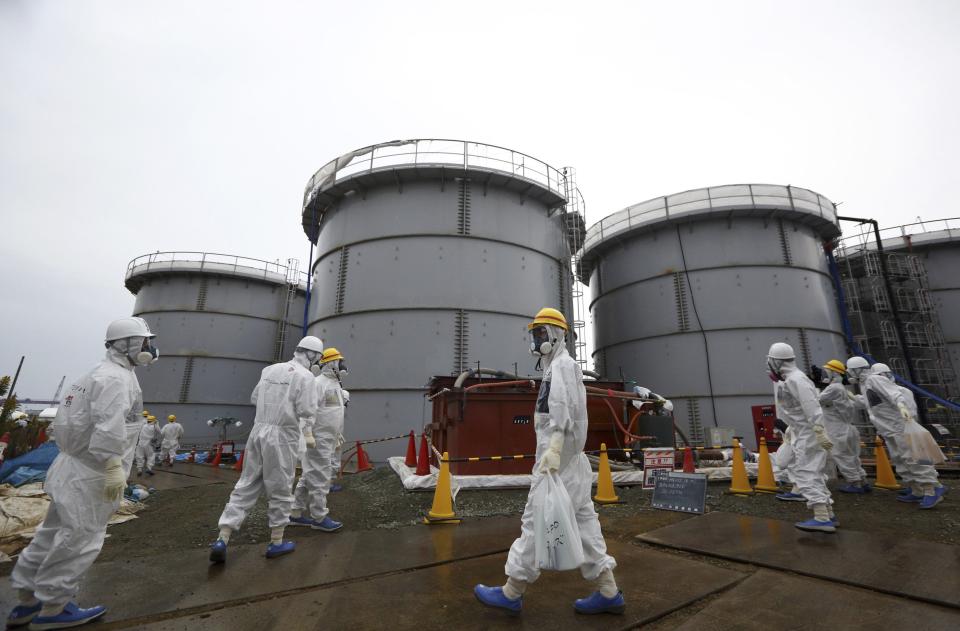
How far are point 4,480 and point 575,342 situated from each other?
1257 cm

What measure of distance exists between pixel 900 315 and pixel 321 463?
23.8m

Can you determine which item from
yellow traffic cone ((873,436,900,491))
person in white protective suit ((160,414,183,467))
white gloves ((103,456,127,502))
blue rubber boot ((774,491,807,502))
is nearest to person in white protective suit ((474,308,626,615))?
white gloves ((103,456,127,502))

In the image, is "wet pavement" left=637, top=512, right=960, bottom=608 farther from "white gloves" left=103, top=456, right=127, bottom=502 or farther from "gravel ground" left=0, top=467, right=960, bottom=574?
"white gloves" left=103, top=456, right=127, bottom=502

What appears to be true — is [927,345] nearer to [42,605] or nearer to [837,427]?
[837,427]

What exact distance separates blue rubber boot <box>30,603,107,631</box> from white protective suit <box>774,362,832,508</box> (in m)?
6.07

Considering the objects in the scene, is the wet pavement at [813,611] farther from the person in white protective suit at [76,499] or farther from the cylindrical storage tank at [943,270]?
the cylindrical storage tank at [943,270]

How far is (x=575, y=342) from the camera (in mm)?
14039

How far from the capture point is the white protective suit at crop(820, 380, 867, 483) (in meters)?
6.69

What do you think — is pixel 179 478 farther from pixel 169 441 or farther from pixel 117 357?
pixel 117 357

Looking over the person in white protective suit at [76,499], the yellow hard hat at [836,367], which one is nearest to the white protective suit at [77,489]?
the person in white protective suit at [76,499]

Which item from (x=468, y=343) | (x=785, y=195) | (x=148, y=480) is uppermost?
(x=785, y=195)

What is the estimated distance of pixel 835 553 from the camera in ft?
12.1

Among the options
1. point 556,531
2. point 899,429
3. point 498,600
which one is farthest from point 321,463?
point 899,429

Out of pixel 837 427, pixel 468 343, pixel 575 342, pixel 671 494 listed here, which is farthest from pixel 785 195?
pixel 671 494
